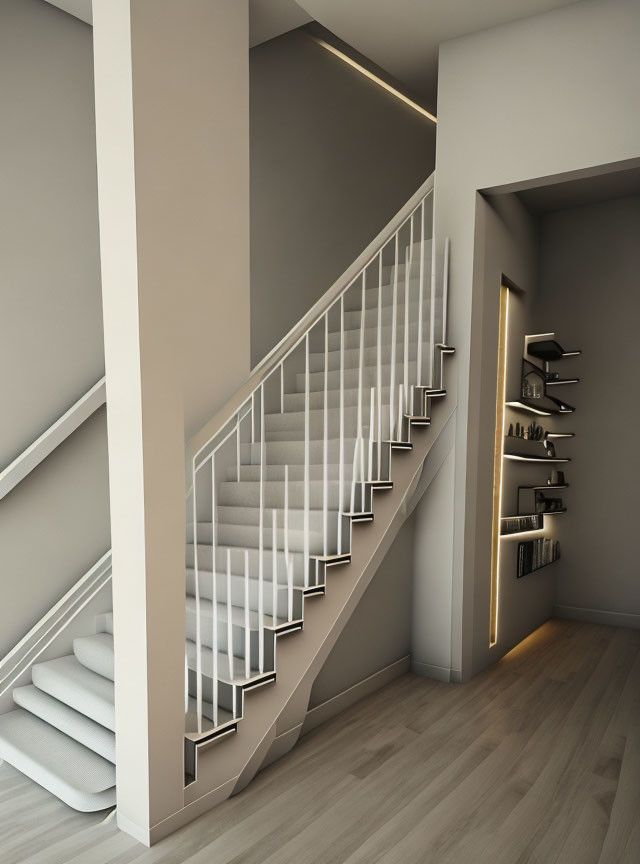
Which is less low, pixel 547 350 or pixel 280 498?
pixel 547 350

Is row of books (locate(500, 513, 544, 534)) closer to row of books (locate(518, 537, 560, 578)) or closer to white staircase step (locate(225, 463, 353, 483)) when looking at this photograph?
row of books (locate(518, 537, 560, 578))

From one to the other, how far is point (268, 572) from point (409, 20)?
3336 millimetres

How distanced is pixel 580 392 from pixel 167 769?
15.6ft

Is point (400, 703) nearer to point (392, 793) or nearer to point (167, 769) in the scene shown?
point (392, 793)

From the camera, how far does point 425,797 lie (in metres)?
2.80

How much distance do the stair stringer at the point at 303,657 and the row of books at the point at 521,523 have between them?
119 cm

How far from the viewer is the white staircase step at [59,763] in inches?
106

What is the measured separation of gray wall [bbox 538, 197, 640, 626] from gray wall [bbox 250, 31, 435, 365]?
1.71 meters

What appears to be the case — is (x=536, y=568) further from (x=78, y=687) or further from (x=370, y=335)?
(x=78, y=687)

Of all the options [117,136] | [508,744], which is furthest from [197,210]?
[508,744]

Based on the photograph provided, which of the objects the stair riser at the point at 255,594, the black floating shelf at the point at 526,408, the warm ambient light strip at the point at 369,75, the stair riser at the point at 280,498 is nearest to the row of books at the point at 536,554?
the black floating shelf at the point at 526,408

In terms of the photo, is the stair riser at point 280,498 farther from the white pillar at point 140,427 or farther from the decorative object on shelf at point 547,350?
the decorative object on shelf at point 547,350

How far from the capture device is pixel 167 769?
2.50 meters

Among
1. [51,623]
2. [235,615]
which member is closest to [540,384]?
[235,615]
